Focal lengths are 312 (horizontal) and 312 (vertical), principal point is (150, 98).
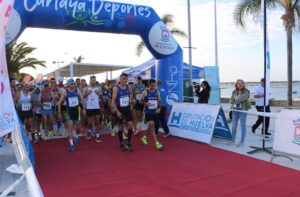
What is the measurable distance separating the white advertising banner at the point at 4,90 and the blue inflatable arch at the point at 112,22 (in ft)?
20.3

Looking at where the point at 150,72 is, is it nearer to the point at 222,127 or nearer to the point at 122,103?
the point at 222,127

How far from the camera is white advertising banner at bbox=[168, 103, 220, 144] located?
8.27 meters

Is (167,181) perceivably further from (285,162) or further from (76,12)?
(76,12)

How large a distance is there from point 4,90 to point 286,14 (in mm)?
13869

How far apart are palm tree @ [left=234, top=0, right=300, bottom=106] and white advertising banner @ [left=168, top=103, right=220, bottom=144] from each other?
6.96 metres

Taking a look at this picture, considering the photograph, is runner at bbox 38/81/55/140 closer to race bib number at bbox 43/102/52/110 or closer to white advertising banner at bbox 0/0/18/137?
race bib number at bbox 43/102/52/110

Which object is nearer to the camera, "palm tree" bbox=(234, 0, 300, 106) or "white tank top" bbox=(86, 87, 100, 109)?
"white tank top" bbox=(86, 87, 100, 109)

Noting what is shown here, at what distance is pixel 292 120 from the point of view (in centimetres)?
597

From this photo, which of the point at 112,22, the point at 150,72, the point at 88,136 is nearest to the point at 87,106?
the point at 88,136

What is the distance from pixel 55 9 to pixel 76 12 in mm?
603

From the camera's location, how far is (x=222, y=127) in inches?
343

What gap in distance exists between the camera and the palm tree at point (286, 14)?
1372 centimetres

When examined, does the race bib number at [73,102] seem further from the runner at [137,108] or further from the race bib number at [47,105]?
the runner at [137,108]

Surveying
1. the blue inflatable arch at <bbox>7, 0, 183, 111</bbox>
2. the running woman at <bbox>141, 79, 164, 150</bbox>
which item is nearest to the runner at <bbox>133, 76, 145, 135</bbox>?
the blue inflatable arch at <bbox>7, 0, 183, 111</bbox>
